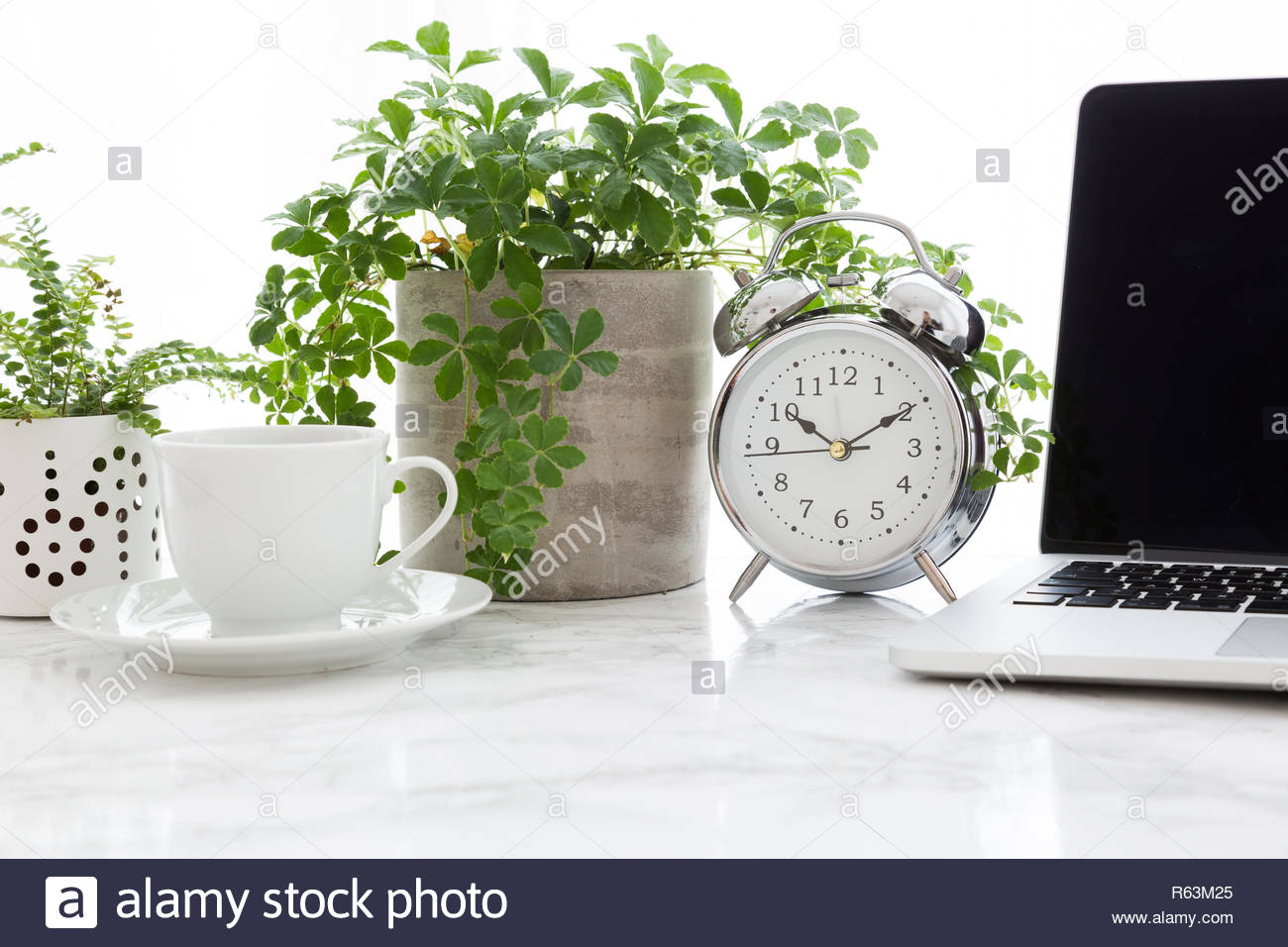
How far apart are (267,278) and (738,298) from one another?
39cm

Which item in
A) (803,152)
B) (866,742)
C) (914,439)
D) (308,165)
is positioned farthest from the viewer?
(308,165)

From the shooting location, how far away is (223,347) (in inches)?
72.5

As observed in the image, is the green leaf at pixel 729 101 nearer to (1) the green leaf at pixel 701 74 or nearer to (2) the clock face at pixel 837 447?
(1) the green leaf at pixel 701 74

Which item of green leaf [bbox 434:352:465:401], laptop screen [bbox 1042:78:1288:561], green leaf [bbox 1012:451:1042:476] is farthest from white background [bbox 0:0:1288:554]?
green leaf [bbox 434:352:465:401]

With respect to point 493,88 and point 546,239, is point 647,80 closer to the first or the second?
point 546,239

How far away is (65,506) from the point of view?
96 cm

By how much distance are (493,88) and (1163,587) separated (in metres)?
1.17

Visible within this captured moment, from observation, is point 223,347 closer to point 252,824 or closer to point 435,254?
point 435,254

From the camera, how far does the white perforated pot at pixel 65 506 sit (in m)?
0.94

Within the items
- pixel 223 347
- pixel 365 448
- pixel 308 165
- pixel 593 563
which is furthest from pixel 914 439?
pixel 223 347

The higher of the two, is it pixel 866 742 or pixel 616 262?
pixel 616 262

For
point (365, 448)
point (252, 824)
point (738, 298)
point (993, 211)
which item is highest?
point (993, 211)

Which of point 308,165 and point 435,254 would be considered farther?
point 308,165
